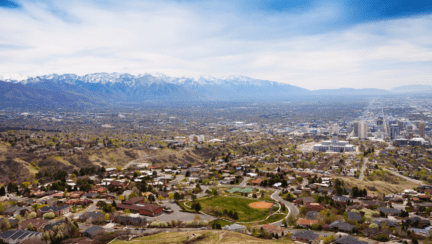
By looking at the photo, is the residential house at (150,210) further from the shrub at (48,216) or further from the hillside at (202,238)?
the shrub at (48,216)

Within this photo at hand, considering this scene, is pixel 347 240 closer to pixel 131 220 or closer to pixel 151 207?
pixel 131 220

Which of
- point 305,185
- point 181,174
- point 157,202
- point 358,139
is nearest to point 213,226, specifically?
point 157,202

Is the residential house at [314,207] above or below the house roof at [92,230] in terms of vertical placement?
below

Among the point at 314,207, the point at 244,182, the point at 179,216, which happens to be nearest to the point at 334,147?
the point at 244,182

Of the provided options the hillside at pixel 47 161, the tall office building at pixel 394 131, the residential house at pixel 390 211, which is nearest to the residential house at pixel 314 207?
the residential house at pixel 390 211

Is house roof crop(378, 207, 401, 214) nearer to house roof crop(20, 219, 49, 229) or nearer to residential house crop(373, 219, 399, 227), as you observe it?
residential house crop(373, 219, 399, 227)

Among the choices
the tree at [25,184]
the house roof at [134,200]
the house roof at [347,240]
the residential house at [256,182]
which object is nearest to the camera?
the house roof at [347,240]

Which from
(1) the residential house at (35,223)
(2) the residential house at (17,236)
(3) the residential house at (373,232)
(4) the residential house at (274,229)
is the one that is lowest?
(3) the residential house at (373,232)
